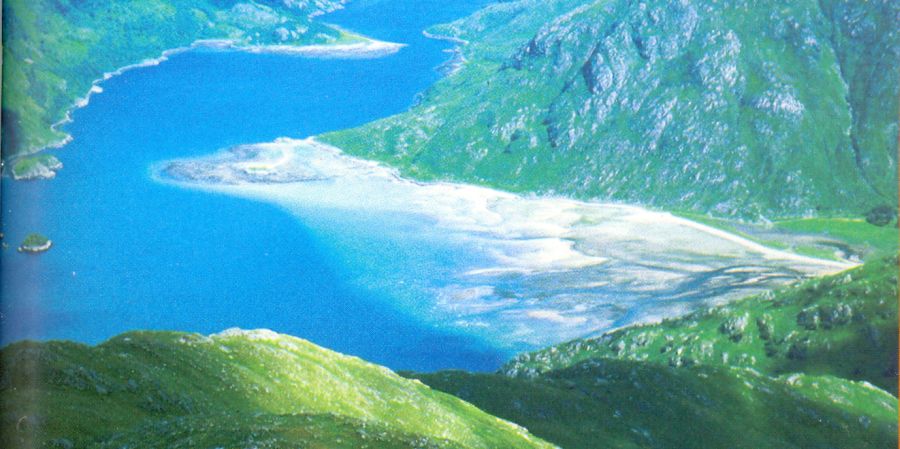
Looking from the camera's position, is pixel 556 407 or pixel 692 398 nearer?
pixel 556 407

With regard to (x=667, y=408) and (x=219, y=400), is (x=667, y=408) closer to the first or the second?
(x=667, y=408)

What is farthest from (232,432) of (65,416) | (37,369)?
(37,369)

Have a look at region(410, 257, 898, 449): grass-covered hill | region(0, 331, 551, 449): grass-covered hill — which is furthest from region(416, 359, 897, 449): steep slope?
region(0, 331, 551, 449): grass-covered hill

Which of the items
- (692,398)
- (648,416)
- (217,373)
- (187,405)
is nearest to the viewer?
(187,405)

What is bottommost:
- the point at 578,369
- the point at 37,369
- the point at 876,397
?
the point at 876,397

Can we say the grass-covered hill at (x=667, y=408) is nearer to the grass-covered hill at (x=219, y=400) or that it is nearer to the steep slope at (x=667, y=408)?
the steep slope at (x=667, y=408)

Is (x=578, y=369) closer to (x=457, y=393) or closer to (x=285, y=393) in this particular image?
(x=457, y=393)

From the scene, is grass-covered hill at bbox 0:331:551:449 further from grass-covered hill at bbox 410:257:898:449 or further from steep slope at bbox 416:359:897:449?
steep slope at bbox 416:359:897:449
